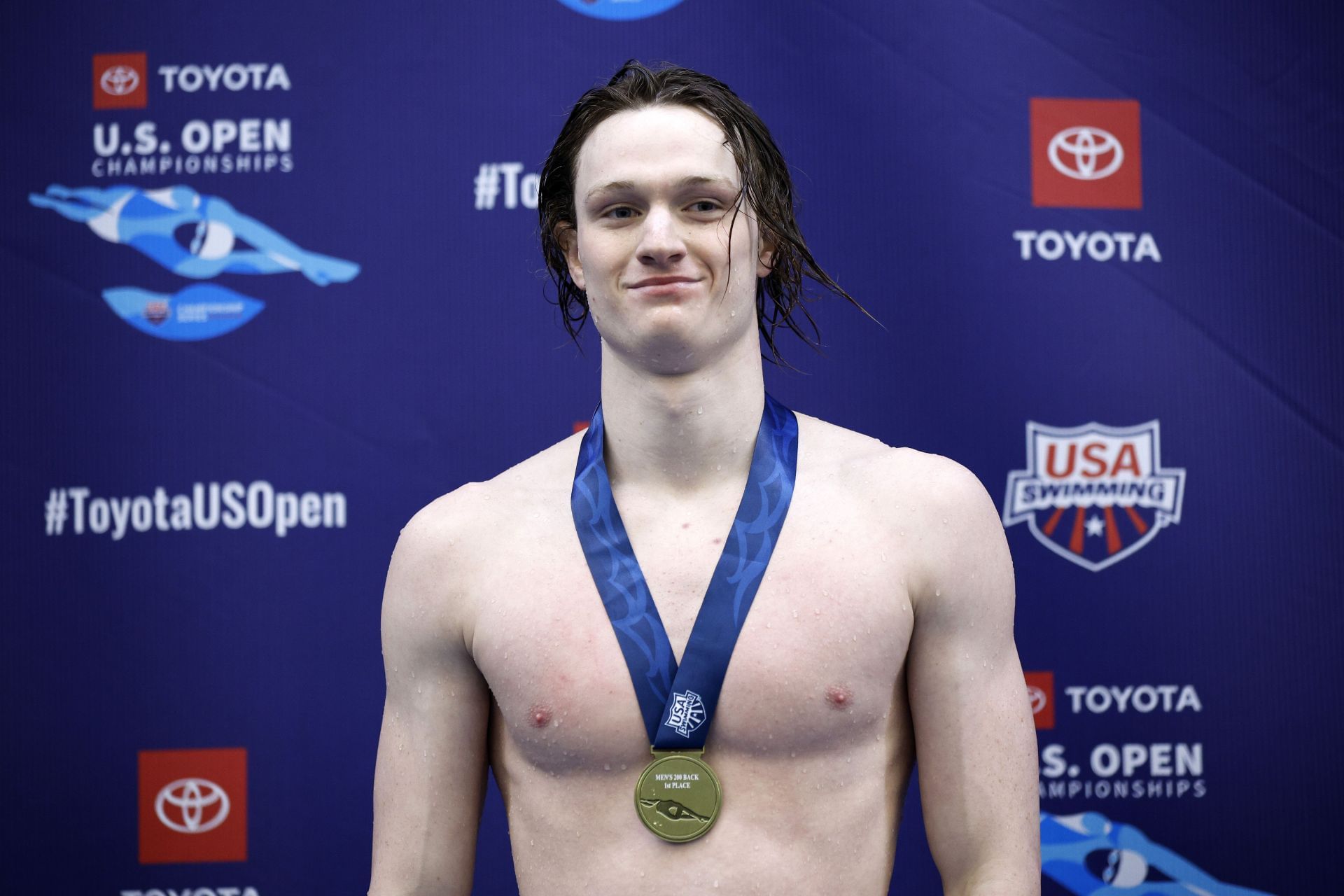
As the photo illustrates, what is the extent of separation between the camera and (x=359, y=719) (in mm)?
2383

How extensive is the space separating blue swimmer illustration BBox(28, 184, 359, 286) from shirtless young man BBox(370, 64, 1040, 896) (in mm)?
1059

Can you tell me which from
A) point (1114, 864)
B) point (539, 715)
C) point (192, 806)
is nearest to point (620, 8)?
point (539, 715)

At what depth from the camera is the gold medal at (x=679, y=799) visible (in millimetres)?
1359

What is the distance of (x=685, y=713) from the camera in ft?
4.49

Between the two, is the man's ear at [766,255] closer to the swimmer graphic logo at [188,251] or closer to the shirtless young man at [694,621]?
the shirtless young man at [694,621]

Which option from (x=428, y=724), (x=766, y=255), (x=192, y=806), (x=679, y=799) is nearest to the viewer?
(x=679, y=799)

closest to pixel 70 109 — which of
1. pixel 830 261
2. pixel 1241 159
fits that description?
pixel 830 261

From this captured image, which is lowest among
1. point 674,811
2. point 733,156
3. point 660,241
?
point 674,811

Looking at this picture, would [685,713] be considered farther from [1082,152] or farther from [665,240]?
[1082,152]

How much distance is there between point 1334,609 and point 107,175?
266 centimetres

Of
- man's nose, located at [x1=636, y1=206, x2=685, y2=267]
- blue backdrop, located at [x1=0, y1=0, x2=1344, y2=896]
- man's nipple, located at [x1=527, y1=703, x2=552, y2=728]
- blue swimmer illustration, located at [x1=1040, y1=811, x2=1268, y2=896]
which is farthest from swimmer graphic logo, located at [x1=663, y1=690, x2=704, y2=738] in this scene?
blue swimmer illustration, located at [x1=1040, y1=811, x2=1268, y2=896]

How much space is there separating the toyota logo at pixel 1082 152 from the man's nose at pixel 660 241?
131 cm

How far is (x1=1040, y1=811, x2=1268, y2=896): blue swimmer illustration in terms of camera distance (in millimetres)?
2354

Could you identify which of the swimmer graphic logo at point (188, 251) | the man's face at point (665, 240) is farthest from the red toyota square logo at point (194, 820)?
the man's face at point (665, 240)
